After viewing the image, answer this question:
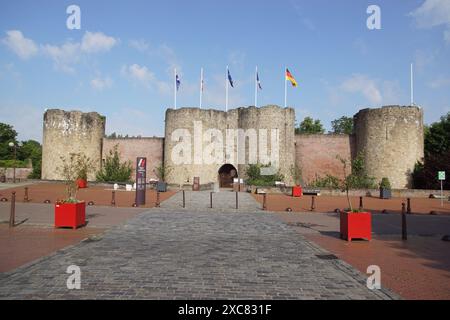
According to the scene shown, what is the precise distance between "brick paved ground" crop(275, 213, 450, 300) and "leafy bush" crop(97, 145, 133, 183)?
23.5 metres

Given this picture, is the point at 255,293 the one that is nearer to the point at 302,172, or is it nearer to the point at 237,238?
the point at 237,238

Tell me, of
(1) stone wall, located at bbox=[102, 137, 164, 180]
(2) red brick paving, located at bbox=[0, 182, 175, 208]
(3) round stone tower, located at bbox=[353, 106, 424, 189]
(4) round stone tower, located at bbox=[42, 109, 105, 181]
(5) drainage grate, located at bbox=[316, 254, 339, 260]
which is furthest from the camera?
(1) stone wall, located at bbox=[102, 137, 164, 180]

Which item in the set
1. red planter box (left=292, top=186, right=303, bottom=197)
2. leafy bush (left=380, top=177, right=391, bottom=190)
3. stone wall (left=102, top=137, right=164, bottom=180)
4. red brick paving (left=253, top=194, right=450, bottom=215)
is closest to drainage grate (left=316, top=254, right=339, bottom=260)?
red brick paving (left=253, top=194, right=450, bottom=215)

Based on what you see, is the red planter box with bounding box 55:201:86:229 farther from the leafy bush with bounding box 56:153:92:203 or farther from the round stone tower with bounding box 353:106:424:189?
the round stone tower with bounding box 353:106:424:189

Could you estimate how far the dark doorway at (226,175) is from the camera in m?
37.9

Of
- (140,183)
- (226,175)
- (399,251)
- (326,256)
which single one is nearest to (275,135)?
(226,175)

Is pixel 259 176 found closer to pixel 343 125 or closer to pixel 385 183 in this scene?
pixel 385 183

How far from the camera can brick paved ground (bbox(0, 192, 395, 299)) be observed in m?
5.00

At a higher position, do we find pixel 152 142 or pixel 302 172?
pixel 152 142

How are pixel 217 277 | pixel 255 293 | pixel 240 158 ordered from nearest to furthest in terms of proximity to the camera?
pixel 255 293 < pixel 217 277 < pixel 240 158

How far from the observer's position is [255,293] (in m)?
5.05
